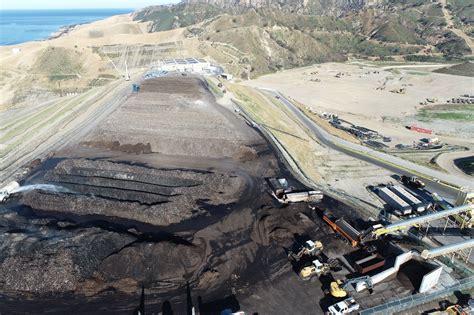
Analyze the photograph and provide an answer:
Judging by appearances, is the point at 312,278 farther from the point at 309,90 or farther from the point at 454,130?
the point at 309,90

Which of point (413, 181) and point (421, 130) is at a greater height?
point (413, 181)

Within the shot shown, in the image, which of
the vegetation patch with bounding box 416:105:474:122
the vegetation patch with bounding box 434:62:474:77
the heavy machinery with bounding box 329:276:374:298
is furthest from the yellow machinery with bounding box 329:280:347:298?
the vegetation patch with bounding box 434:62:474:77

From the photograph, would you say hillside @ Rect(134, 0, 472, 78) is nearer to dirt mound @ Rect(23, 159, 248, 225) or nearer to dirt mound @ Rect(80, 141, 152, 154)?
dirt mound @ Rect(80, 141, 152, 154)

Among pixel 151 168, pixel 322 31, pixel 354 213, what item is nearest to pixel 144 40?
pixel 322 31

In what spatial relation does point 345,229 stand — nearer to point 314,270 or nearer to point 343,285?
point 314,270

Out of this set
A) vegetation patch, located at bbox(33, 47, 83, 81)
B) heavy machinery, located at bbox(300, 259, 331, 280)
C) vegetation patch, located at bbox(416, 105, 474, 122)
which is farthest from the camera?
vegetation patch, located at bbox(33, 47, 83, 81)

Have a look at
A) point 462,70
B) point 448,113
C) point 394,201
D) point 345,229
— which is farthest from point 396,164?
point 462,70
